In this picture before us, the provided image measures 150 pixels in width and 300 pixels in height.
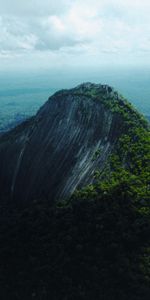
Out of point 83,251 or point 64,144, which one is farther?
point 64,144

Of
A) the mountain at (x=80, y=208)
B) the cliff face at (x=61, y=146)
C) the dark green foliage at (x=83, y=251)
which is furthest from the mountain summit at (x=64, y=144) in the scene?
the dark green foliage at (x=83, y=251)

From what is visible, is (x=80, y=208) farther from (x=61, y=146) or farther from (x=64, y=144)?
(x=64, y=144)

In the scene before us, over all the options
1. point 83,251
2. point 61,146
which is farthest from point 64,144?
point 83,251

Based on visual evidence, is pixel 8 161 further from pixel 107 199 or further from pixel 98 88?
pixel 107 199

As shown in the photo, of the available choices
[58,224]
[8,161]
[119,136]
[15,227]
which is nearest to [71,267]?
[58,224]

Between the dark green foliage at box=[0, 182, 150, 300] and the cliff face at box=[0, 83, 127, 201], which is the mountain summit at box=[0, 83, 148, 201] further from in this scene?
the dark green foliage at box=[0, 182, 150, 300]

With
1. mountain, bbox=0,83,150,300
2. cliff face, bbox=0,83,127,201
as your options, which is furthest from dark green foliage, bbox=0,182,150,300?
cliff face, bbox=0,83,127,201
